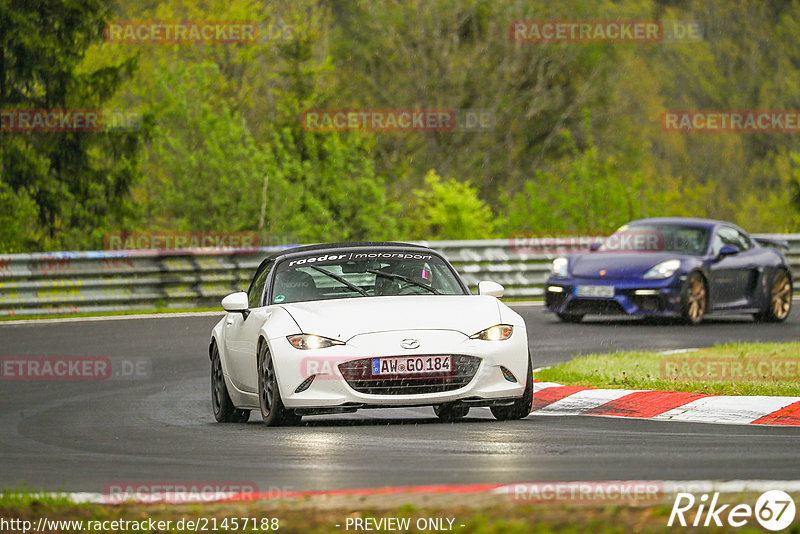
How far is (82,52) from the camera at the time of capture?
32.7 m

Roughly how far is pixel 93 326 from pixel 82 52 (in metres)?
13.5

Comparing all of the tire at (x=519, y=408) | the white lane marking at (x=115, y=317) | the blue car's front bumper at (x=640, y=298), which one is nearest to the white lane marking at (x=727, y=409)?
the tire at (x=519, y=408)

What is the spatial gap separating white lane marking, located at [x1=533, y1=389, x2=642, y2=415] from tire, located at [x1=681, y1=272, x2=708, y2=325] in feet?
25.4

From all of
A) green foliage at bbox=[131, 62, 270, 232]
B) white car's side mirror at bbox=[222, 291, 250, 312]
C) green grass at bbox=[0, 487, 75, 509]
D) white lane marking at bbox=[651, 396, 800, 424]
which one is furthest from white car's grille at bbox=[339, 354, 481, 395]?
green foliage at bbox=[131, 62, 270, 232]

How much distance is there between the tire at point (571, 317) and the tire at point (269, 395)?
33.8 feet

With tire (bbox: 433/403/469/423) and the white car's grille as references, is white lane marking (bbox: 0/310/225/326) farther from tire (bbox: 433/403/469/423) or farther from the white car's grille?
the white car's grille

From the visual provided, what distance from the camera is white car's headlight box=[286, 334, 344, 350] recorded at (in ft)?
33.5

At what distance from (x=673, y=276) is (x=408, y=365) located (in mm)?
10044

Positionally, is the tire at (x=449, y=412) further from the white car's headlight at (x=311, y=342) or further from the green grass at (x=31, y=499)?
the green grass at (x=31, y=499)

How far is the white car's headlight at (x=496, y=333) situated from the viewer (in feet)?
34.1

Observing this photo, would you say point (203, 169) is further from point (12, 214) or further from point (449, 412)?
point (449, 412)

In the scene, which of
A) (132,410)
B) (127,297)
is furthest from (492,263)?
(132,410)

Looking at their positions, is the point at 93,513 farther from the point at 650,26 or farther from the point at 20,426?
the point at 650,26

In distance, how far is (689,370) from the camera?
13352mm
